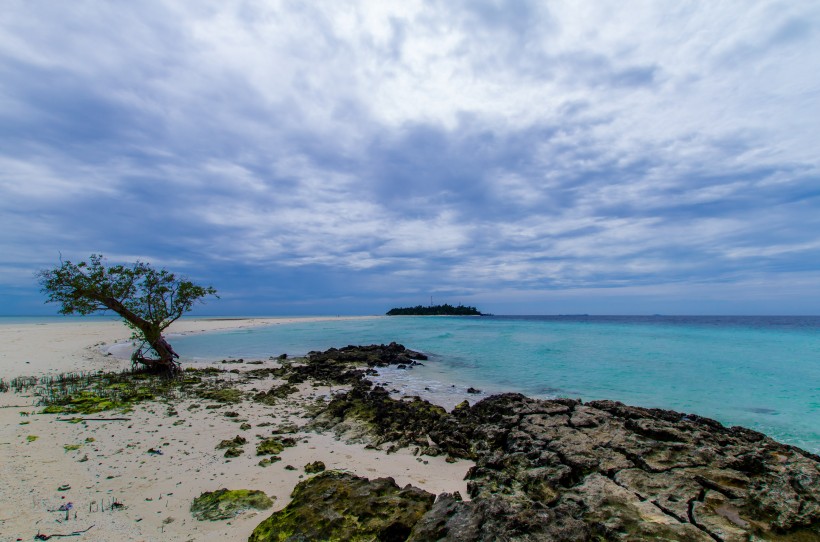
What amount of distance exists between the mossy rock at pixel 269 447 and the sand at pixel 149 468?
15 cm

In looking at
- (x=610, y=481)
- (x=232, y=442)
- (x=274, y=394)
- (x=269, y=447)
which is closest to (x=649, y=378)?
(x=610, y=481)

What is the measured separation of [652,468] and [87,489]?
8.82m

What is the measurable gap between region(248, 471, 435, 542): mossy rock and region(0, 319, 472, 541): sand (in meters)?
0.82

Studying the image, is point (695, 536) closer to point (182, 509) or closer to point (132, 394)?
point (182, 509)

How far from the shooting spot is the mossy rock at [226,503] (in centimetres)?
503

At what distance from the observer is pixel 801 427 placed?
11711 mm

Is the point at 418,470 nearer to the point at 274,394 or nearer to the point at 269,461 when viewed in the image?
the point at 269,461

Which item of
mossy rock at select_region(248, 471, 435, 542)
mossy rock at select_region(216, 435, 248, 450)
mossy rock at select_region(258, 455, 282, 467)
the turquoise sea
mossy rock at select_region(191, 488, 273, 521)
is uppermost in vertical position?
mossy rock at select_region(248, 471, 435, 542)

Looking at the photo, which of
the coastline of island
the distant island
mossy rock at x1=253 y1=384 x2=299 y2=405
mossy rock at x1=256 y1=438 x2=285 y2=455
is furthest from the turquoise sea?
the distant island

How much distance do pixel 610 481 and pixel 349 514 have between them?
3786 millimetres

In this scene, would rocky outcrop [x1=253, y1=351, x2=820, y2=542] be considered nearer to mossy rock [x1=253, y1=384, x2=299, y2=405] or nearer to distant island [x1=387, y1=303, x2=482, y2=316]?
mossy rock [x1=253, y1=384, x2=299, y2=405]

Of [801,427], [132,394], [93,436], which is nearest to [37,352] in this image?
[132,394]

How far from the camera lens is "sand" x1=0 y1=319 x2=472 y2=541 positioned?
4770 millimetres

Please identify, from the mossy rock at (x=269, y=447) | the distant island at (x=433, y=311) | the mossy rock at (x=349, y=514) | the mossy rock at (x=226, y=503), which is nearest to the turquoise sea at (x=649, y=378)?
the mossy rock at (x=269, y=447)
